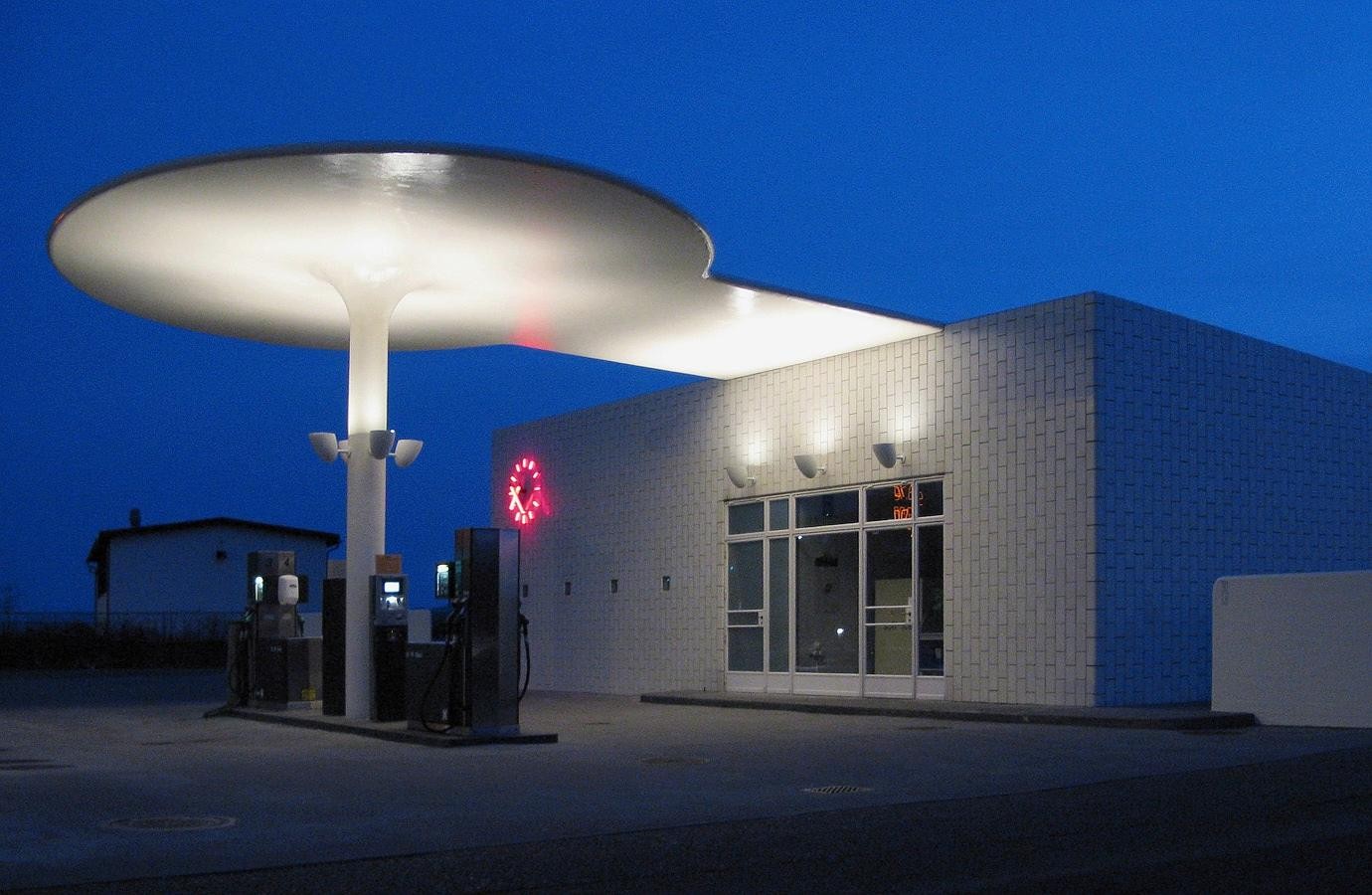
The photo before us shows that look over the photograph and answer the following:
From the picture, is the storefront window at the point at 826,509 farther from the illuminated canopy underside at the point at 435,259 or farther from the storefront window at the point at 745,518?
the illuminated canopy underside at the point at 435,259

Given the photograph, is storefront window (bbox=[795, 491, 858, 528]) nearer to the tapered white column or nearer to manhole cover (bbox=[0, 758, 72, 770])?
the tapered white column

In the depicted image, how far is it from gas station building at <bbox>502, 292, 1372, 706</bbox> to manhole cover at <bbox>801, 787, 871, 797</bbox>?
7.32 m

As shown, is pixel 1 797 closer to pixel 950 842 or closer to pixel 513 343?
pixel 950 842

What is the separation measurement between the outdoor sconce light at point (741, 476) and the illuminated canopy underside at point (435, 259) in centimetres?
171

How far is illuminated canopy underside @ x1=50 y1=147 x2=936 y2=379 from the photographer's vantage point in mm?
12516

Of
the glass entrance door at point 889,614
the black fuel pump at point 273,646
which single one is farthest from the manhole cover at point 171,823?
the glass entrance door at point 889,614

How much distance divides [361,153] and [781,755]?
6.10 metres

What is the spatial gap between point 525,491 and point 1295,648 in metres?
15.0

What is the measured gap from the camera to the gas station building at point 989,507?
1648 centimetres

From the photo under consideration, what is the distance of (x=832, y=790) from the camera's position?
9.54 m

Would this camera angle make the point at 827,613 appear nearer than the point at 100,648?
Yes

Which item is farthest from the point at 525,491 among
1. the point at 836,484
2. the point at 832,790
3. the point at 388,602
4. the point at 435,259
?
the point at 832,790

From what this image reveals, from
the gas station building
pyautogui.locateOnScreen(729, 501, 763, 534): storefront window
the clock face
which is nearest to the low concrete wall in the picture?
the gas station building

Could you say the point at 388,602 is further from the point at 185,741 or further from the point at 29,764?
the point at 29,764
